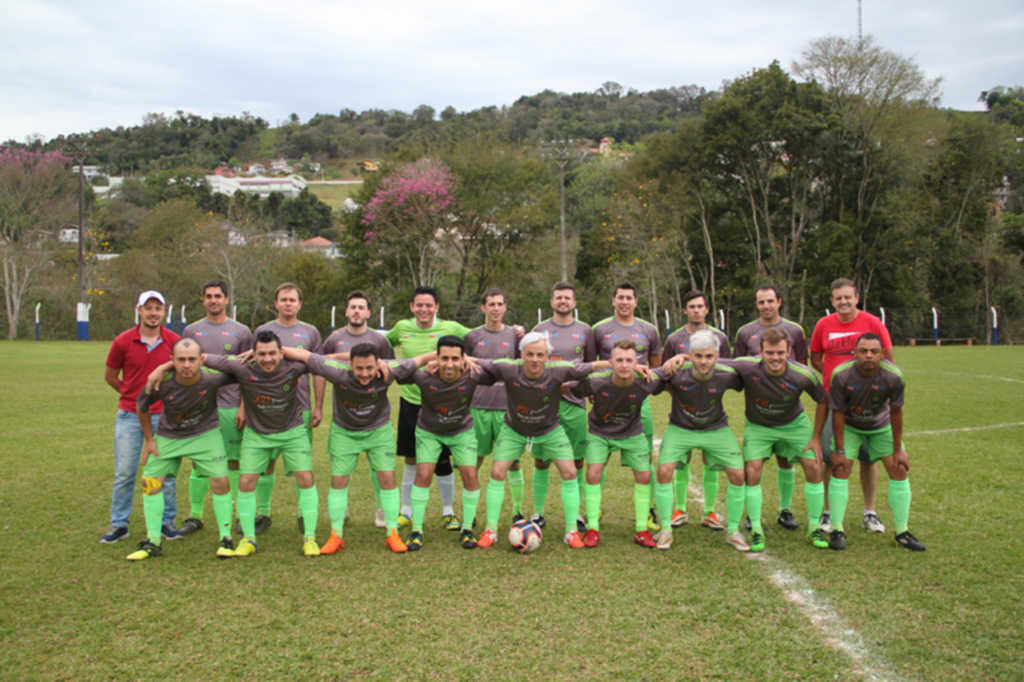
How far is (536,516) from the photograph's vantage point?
527 centimetres

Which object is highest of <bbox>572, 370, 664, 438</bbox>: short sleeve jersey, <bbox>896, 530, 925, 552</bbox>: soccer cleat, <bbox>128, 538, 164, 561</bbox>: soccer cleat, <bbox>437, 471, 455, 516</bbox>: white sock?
<bbox>572, 370, 664, 438</bbox>: short sleeve jersey

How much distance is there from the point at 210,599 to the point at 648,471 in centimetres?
310

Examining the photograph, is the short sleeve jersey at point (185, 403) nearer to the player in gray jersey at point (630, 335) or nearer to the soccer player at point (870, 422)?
the player in gray jersey at point (630, 335)

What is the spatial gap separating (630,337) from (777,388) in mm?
1246

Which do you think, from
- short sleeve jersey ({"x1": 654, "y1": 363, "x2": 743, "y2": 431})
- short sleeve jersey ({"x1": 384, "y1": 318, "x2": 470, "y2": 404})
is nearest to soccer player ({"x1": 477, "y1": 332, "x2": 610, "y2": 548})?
short sleeve jersey ({"x1": 654, "y1": 363, "x2": 743, "y2": 431})

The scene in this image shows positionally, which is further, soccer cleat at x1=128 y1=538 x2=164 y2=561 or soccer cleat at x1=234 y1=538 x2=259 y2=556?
soccer cleat at x1=234 y1=538 x2=259 y2=556

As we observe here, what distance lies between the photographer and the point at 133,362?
5246 mm

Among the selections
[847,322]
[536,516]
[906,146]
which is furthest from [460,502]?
[906,146]

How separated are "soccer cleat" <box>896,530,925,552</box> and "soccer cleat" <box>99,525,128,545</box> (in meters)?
5.65

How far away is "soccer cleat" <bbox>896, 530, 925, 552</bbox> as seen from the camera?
15.4 ft

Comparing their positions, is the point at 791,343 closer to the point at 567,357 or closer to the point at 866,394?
the point at 866,394

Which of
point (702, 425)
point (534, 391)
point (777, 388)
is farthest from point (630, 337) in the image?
point (777, 388)

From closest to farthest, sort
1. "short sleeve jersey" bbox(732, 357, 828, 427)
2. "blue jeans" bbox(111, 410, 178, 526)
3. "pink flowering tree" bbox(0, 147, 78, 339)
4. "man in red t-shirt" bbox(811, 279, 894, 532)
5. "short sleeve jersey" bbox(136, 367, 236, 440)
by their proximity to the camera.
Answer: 1. "short sleeve jersey" bbox(136, 367, 236, 440)
2. "short sleeve jersey" bbox(732, 357, 828, 427)
3. "blue jeans" bbox(111, 410, 178, 526)
4. "man in red t-shirt" bbox(811, 279, 894, 532)
5. "pink flowering tree" bbox(0, 147, 78, 339)

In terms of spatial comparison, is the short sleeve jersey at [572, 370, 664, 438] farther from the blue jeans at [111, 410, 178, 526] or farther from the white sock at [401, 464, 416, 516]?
the blue jeans at [111, 410, 178, 526]
